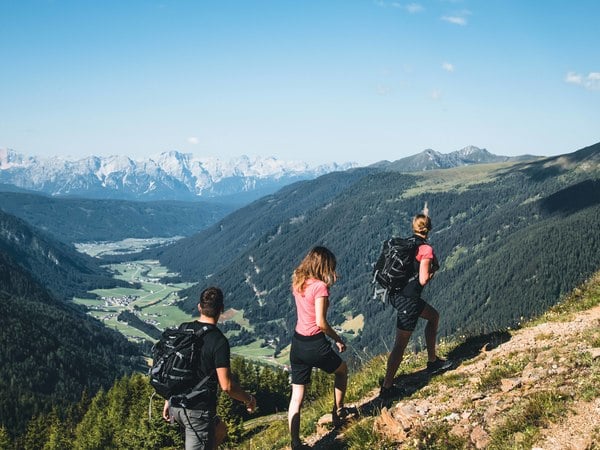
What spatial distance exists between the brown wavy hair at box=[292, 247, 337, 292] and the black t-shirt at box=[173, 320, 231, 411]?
2130 mm

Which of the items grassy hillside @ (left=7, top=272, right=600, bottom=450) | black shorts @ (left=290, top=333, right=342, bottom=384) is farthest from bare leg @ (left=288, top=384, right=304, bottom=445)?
grassy hillside @ (left=7, top=272, right=600, bottom=450)

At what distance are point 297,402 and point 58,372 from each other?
705 feet

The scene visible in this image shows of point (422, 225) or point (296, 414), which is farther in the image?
point (422, 225)

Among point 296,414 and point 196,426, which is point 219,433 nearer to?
point 196,426

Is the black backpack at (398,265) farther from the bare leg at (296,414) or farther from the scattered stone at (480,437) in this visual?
the scattered stone at (480,437)

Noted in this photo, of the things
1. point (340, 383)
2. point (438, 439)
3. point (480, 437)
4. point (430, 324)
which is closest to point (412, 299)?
point (430, 324)

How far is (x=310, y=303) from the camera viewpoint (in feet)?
33.0

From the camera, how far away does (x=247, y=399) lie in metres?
9.16

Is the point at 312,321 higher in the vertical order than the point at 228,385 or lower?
higher

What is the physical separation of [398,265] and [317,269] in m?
2.46

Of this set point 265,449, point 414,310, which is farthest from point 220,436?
point 414,310

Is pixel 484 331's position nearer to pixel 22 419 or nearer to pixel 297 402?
pixel 297 402

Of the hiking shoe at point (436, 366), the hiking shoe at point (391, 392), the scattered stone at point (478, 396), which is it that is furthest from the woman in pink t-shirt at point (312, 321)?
the hiking shoe at point (436, 366)

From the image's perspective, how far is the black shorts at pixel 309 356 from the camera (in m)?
10.0
